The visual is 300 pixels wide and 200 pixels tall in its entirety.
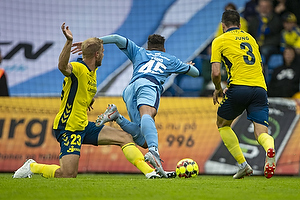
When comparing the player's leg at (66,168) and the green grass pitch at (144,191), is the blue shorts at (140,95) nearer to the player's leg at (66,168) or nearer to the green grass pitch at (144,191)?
the player's leg at (66,168)

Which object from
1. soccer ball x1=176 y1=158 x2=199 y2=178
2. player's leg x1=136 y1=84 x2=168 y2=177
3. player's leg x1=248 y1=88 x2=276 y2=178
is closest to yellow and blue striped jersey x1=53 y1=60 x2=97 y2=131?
player's leg x1=136 y1=84 x2=168 y2=177

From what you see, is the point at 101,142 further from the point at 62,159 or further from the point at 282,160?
the point at 282,160

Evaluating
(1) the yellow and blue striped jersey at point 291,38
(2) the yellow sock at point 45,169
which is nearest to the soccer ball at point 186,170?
(2) the yellow sock at point 45,169

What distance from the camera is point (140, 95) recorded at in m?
6.18

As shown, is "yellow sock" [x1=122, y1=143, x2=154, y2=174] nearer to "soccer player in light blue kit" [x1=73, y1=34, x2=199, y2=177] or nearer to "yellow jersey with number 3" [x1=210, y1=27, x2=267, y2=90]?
"soccer player in light blue kit" [x1=73, y1=34, x2=199, y2=177]

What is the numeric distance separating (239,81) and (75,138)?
215 centimetres

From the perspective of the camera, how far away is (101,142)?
6059mm

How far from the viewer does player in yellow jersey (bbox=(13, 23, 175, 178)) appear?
19.2 ft

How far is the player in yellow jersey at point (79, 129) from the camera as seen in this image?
5844mm

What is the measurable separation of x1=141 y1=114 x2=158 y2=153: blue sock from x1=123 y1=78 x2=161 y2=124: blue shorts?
28 centimetres

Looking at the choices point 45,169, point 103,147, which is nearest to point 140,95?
point 45,169

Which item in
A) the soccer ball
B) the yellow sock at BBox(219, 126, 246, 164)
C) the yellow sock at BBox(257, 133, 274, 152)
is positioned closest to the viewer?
the yellow sock at BBox(257, 133, 274, 152)

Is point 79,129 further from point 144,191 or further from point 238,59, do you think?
point 238,59

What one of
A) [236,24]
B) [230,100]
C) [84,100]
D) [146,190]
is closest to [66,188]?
[146,190]
